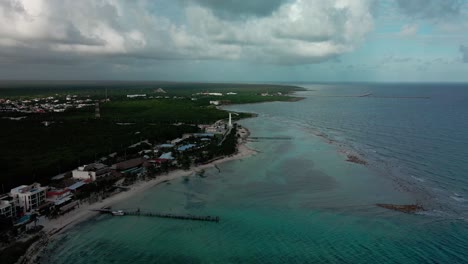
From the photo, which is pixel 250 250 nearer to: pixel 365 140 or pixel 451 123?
pixel 365 140

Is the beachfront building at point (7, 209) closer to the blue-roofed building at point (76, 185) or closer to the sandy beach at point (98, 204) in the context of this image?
the sandy beach at point (98, 204)

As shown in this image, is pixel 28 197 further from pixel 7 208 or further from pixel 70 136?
pixel 70 136

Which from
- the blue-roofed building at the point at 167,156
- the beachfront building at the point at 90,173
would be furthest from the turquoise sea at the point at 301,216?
the blue-roofed building at the point at 167,156

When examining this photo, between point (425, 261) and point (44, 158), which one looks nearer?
point (425, 261)

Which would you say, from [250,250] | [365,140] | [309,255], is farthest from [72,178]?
[365,140]

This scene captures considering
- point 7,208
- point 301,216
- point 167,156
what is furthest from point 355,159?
point 7,208

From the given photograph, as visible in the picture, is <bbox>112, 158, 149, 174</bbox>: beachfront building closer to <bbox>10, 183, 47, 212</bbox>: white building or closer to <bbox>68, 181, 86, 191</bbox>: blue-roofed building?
<bbox>68, 181, 86, 191</bbox>: blue-roofed building
